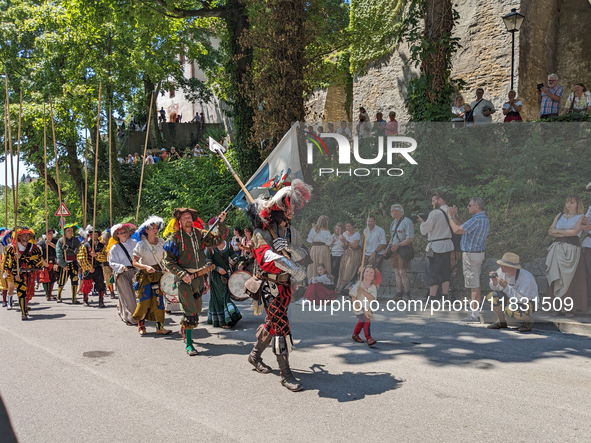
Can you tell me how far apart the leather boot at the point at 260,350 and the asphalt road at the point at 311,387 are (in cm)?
11

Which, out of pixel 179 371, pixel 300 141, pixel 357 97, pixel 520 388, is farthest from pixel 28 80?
pixel 520 388

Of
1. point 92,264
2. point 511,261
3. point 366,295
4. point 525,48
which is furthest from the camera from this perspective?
point 525,48

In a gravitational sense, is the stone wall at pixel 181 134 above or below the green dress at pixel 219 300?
above

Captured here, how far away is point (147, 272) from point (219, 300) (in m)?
1.30

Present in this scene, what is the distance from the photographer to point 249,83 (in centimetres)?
1535

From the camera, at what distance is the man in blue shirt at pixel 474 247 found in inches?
337

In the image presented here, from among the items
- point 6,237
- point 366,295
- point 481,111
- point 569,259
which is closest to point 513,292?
point 569,259

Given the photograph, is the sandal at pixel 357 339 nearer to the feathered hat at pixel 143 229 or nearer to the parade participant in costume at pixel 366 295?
the parade participant in costume at pixel 366 295

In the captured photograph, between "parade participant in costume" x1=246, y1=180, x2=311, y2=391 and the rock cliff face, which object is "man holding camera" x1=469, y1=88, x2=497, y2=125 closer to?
the rock cliff face

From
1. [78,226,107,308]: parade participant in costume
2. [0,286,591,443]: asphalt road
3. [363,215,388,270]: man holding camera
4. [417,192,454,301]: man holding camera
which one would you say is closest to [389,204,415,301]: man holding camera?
[363,215,388,270]: man holding camera

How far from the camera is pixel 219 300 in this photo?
857 cm

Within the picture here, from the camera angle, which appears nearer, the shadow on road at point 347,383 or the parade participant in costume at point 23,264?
the shadow on road at point 347,383

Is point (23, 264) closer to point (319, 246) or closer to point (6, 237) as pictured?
point (6, 237)

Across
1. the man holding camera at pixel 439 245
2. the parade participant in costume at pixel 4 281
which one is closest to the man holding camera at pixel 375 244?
the man holding camera at pixel 439 245
